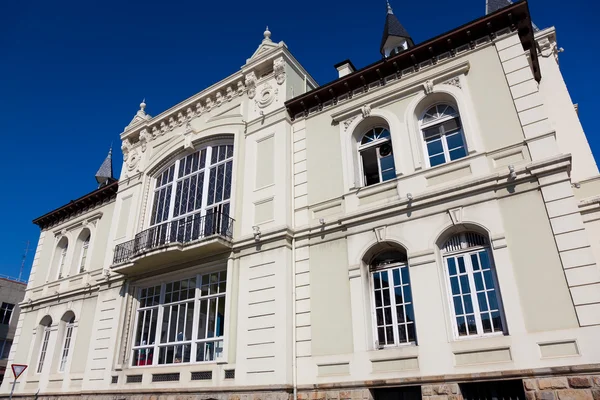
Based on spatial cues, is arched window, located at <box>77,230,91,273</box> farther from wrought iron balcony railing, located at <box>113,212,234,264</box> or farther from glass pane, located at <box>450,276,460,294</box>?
glass pane, located at <box>450,276,460,294</box>

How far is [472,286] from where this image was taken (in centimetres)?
1013

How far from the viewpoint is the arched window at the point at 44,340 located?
1927 cm

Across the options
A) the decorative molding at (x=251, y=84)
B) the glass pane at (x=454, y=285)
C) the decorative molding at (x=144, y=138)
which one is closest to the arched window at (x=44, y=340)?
the decorative molding at (x=144, y=138)

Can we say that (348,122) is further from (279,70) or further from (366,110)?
(279,70)

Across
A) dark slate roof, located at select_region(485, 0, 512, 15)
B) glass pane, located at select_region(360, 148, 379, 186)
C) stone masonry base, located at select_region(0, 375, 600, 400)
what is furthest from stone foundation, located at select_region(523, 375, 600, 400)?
dark slate roof, located at select_region(485, 0, 512, 15)

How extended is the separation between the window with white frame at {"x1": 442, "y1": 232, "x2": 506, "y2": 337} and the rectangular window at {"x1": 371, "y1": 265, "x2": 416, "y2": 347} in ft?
3.60

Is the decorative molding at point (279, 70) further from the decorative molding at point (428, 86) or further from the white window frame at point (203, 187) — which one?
the decorative molding at point (428, 86)

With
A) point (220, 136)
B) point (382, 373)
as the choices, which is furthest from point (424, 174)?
point (220, 136)

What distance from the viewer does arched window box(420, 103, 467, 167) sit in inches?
464

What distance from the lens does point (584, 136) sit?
541 inches

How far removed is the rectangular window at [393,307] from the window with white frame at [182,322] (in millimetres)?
5002

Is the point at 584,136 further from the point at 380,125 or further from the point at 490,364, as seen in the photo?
the point at 490,364

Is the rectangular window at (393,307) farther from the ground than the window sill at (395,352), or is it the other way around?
the rectangular window at (393,307)

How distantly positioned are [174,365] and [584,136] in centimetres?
1478
